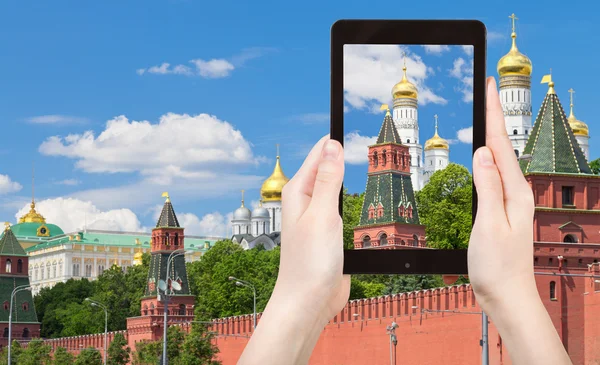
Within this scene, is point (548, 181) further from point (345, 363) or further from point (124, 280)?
point (124, 280)

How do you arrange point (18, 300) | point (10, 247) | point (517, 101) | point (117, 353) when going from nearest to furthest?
point (117, 353) → point (18, 300) → point (10, 247) → point (517, 101)

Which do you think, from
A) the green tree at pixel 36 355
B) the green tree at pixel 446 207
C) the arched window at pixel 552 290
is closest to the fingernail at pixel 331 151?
the arched window at pixel 552 290

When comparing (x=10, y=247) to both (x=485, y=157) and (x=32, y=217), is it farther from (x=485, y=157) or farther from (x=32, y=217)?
(x=485, y=157)

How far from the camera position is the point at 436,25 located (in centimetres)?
354

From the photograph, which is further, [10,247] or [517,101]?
[517,101]

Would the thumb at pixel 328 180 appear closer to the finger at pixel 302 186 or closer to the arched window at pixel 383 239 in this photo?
the finger at pixel 302 186

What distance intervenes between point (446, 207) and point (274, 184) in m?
63.4

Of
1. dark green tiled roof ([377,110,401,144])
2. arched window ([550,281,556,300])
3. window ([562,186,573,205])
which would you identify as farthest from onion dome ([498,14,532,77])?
dark green tiled roof ([377,110,401,144])

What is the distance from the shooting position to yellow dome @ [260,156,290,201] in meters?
132

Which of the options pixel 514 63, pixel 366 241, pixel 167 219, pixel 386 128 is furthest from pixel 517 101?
pixel 386 128

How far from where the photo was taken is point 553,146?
49625 mm

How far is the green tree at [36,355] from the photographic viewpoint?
77.7 m

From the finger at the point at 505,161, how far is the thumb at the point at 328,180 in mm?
380

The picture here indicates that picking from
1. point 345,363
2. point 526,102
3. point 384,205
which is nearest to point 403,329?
point 345,363
